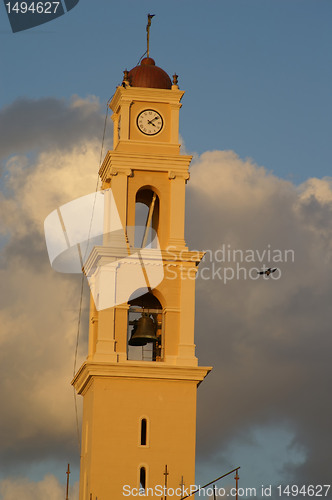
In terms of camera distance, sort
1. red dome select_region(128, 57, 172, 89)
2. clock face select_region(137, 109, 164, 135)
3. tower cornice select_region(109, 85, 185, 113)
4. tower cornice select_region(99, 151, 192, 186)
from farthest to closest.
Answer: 1. red dome select_region(128, 57, 172, 89)
2. clock face select_region(137, 109, 164, 135)
3. tower cornice select_region(109, 85, 185, 113)
4. tower cornice select_region(99, 151, 192, 186)

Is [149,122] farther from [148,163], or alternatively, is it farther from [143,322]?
[143,322]

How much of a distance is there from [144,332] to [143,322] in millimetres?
568

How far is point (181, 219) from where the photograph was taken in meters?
73.1

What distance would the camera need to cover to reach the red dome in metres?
74.6

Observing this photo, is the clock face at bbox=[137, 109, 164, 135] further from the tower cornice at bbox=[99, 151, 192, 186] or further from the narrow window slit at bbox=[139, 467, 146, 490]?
the narrow window slit at bbox=[139, 467, 146, 490]

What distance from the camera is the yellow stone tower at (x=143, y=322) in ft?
227

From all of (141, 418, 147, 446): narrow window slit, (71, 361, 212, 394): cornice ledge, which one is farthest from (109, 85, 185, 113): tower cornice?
(141, 418, 147, 446): narrow window slit

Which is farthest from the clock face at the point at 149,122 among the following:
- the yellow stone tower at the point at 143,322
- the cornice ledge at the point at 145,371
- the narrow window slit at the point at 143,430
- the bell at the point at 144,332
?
the narrow window slit at the point at 143,430

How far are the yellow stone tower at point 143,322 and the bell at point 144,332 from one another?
0.04m

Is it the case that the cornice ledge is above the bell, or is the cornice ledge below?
below

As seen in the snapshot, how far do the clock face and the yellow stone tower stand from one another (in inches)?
1.8

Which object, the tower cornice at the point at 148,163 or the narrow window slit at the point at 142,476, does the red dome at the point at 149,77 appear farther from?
the narrow window slit at the point at 142,476

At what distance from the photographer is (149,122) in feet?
244

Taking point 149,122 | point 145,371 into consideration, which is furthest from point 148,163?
point 145,371
